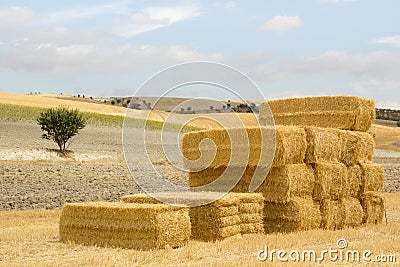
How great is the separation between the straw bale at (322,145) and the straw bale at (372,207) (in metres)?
1.72

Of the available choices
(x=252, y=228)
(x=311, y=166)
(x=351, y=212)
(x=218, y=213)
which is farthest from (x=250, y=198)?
(x=351, y=212)

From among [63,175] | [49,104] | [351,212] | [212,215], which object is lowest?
[63,175]

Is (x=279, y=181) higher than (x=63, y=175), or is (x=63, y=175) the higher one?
(x=279, y=181)

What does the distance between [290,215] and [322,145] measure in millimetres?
1949

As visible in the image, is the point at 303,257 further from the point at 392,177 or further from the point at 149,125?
the point at 149,125

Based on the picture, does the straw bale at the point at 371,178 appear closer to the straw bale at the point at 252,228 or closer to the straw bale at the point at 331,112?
the straw bale at the point at 331,112

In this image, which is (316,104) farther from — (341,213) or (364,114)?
(341,213)

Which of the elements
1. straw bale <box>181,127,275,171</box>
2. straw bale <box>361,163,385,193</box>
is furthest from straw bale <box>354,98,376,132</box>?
straw bale <box>181,127,275,171</box>

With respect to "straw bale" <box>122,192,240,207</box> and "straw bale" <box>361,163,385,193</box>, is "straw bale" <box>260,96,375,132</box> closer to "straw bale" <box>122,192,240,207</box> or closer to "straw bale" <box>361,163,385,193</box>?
"straw bale" <box>361,163,385,193</box>

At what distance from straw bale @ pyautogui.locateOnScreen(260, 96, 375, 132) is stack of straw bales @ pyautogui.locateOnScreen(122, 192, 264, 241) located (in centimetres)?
417

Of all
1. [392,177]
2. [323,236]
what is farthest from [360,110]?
[392,177]

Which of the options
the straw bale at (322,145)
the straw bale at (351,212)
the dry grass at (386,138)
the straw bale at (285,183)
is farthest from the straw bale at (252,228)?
the dry grass at (386,138)

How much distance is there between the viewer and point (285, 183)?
44.2ft

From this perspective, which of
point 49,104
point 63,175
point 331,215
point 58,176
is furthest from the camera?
point 49,104
